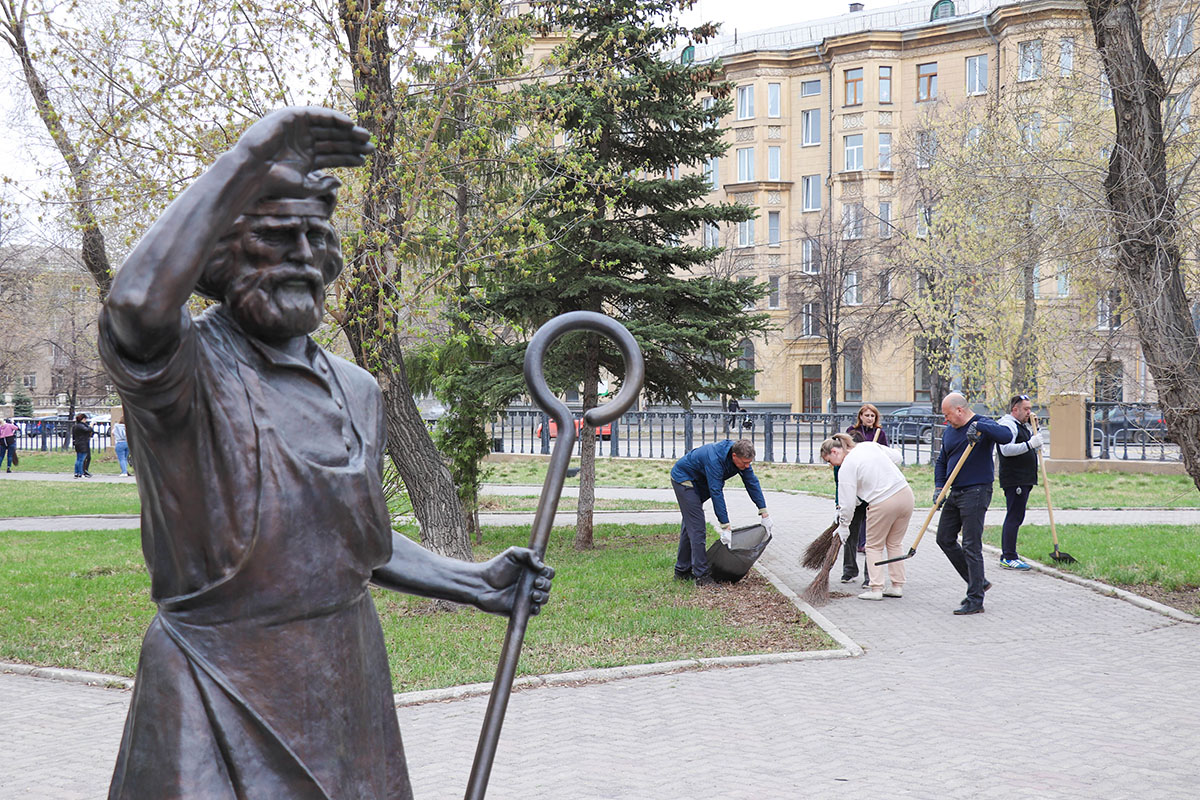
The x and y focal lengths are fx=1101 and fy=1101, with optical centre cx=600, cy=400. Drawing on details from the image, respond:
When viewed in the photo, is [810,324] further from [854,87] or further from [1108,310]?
[1108,310]

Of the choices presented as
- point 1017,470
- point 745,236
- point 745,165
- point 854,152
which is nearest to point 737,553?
point 1017,470

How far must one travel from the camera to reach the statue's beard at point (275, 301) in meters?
2.05

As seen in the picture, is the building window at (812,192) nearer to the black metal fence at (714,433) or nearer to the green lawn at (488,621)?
the black metal fence at (714,433)

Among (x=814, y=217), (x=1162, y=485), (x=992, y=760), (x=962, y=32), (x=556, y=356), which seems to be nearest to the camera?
(x=992, y=760)

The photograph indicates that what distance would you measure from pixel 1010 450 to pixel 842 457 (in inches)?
76.3

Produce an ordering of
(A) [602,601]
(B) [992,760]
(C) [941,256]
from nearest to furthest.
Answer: (B) [992,760] → (A) [602,601] → (C) [941,256]

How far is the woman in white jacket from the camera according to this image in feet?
36.4

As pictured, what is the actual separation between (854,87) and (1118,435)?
3186 cm

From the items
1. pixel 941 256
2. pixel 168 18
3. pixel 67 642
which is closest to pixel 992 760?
pixel 67 642

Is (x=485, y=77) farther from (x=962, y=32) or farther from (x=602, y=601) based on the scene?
(x=962, y=32)

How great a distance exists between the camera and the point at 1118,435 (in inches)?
1025

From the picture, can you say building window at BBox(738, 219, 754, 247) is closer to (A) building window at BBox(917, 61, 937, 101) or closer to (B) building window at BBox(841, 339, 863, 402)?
(B) building window at BBox(841, 339, 863, 402)

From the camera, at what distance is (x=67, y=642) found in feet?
30.0

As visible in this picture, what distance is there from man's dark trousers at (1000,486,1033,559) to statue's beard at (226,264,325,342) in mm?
12242
